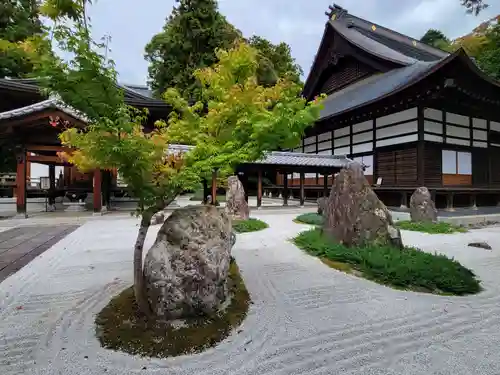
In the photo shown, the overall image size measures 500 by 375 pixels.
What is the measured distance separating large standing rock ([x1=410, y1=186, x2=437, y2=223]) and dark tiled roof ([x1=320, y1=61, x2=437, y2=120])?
5380 mm

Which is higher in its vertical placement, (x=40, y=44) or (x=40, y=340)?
(x=40, y=44)

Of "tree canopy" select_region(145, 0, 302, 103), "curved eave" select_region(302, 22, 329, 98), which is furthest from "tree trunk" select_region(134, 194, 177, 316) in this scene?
"curved eave" select_region(302, 22, 329, 98)

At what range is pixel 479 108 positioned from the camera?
552 inches

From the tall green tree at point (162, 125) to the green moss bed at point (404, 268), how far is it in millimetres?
2474

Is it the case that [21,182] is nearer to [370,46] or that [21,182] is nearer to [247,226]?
[247,226]

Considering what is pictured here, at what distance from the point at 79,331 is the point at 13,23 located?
77.5ft

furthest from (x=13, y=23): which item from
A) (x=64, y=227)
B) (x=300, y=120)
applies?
(x=300, y=120)

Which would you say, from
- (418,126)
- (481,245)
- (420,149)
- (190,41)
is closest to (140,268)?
(481,245)

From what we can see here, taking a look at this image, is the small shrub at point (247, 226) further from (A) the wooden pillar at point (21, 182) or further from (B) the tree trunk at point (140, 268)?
(A) the wooden pillar at point (21, 182)

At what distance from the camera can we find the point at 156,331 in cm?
270

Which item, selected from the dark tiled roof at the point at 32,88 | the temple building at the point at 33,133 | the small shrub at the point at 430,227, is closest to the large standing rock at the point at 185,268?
the temple building at the point at 33,133

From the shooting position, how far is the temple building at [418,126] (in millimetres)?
11961

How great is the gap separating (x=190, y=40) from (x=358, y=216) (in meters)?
21.2

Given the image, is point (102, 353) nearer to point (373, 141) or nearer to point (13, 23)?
point (373, 141)
